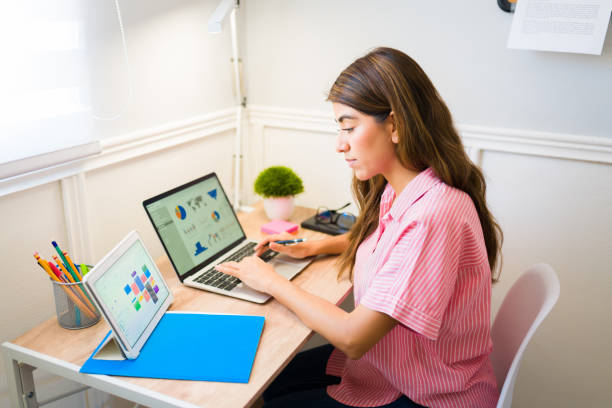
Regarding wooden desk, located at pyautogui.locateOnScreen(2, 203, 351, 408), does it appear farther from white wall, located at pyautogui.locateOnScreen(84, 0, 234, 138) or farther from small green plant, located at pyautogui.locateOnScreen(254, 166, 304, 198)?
white wall, located at pyautogui.locateOnScreen(84, 0, 234, 138)

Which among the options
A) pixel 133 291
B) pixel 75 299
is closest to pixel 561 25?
pixel 133 291

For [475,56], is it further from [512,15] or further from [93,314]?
[93,314]

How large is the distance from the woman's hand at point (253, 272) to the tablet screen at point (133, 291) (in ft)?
0.57

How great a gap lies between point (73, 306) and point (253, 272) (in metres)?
0.42

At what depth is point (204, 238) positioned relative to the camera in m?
1.46

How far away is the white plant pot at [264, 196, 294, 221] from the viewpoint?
178 cm

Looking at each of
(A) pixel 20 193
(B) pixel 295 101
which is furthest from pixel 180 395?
(B) pixel 295 101

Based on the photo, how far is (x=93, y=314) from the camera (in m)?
1.19

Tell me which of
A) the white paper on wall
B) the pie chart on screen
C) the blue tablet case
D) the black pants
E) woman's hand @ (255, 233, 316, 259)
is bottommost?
the black pants

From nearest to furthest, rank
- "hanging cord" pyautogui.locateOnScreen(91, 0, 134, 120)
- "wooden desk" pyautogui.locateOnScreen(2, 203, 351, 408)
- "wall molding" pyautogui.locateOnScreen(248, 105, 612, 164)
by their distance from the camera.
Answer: "wooden desk" pyautogui.locateOnScreen(2, 203, 351, 408) < "hanging cord" pyautogui.locateOnScreen(91, 0, 134, 120) < "wall molding" pyautogui.locateOnScreen(248, 105, 612, 164)

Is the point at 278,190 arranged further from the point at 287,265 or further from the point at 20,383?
the point at 20,383

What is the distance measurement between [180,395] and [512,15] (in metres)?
1.47

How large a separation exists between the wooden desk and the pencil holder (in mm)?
18

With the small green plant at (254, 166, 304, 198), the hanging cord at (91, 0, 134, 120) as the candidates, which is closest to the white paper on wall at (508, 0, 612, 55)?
the small green plant at (254, 166, 304, 198)
